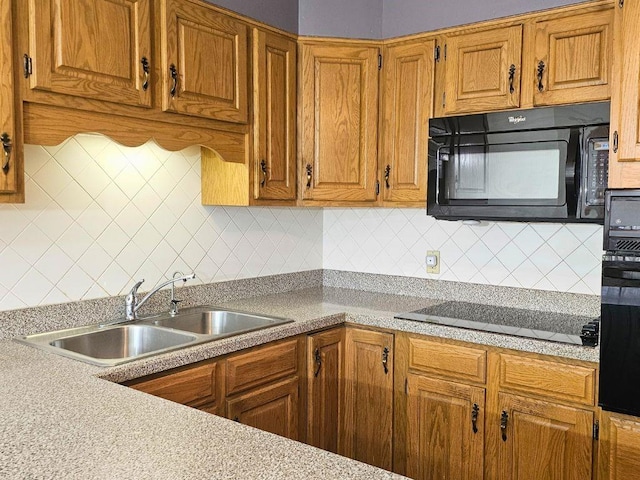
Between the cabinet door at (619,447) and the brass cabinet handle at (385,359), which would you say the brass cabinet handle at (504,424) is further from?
the brass cabinet handle at (385,359)

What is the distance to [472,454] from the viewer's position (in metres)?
2.29

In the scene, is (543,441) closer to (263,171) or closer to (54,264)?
(263,171)

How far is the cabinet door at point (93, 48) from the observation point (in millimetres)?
1760

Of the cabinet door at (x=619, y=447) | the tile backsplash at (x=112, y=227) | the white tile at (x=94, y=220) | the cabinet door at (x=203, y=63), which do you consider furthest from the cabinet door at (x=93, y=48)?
the cabinet door at (x=619, y=447)

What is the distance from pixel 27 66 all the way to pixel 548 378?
2054mm

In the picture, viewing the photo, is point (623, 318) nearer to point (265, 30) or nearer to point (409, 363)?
point (409, 363)

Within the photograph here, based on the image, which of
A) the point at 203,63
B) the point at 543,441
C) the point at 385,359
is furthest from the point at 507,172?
the point at 203,63

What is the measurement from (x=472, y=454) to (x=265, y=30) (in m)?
2.02

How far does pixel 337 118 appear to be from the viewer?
2.77 meters

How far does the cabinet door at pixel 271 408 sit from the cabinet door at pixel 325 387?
10 cm

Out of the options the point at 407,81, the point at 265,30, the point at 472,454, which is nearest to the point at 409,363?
the point at 472,454

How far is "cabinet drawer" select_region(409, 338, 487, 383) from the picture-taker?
88.8 inches

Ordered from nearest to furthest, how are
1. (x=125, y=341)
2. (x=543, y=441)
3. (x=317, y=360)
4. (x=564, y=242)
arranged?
1. (x=543, y=441)
2. (x=125, y=341)
3. (x=317, y=360)
4. (x=564, y=242)

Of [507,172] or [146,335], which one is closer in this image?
[146,335]
